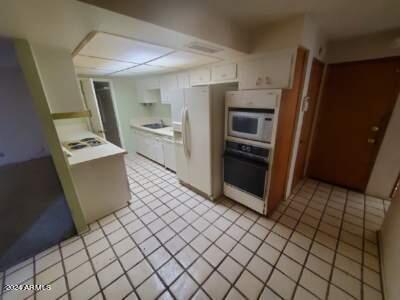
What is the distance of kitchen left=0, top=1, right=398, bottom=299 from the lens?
1427mm

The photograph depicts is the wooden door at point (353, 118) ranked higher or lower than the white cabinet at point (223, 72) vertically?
lower

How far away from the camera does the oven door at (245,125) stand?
191cm

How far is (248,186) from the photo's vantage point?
221 cm

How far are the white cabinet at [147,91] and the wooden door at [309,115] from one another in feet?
10.8

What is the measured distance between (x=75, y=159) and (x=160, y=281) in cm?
166

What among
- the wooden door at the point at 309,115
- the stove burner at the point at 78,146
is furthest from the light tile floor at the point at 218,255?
the stove burner at the point at 78,146

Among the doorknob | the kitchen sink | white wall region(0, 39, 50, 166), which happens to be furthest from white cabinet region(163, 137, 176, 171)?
the doorknob

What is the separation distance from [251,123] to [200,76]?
150 cm

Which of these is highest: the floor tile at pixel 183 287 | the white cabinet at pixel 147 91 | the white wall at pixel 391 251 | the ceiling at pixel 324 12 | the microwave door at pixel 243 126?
the ceiling at pixel 324 12

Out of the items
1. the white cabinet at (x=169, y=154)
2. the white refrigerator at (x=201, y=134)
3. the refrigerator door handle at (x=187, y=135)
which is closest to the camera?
the white refrigerator at (x=201, y=134)

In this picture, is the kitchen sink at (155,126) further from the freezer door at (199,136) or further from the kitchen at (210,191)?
the freezer door at (199,136)

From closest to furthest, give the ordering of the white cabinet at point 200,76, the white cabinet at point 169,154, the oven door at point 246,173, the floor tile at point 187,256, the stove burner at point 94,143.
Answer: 1. the floor tile at point 187,256
2. the oven door at point 246,173
3. the stove burner at point 94,143
4. the white cabinet at point 200,76
5. the white cabinet at point 169,154

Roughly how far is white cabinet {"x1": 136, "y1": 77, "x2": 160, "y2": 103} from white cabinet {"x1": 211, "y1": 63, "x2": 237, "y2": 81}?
1976 mm

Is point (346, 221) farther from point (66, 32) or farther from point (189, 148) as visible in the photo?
point (66, 32)
